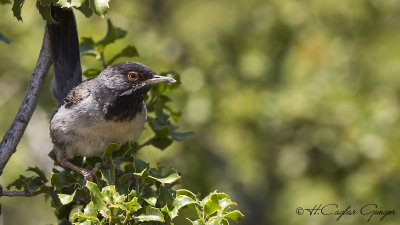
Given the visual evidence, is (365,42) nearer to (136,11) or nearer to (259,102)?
(259,102)

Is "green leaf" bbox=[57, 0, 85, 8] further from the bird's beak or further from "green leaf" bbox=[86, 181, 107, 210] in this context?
the bird's beak

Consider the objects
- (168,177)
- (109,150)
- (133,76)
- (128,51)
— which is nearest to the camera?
(168,177)

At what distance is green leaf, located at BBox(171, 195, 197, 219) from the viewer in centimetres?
290

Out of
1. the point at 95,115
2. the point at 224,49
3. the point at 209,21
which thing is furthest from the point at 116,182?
the point at 209,21

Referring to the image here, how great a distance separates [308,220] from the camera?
8461 mm

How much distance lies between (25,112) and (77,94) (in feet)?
2.84

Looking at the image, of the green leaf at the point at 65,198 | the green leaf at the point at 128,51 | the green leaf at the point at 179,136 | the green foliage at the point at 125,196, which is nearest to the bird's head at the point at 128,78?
the green leaf at the point at 128,51

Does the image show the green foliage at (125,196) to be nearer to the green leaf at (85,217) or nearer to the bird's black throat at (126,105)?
the green leaf at (85,217)

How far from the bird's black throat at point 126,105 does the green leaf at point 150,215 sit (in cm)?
130

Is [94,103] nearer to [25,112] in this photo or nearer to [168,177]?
[25,112]

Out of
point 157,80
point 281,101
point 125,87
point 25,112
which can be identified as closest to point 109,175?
point 25,112

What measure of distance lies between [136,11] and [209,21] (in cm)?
219

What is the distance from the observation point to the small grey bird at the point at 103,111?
3963 millimetres

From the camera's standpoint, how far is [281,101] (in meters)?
7.70
